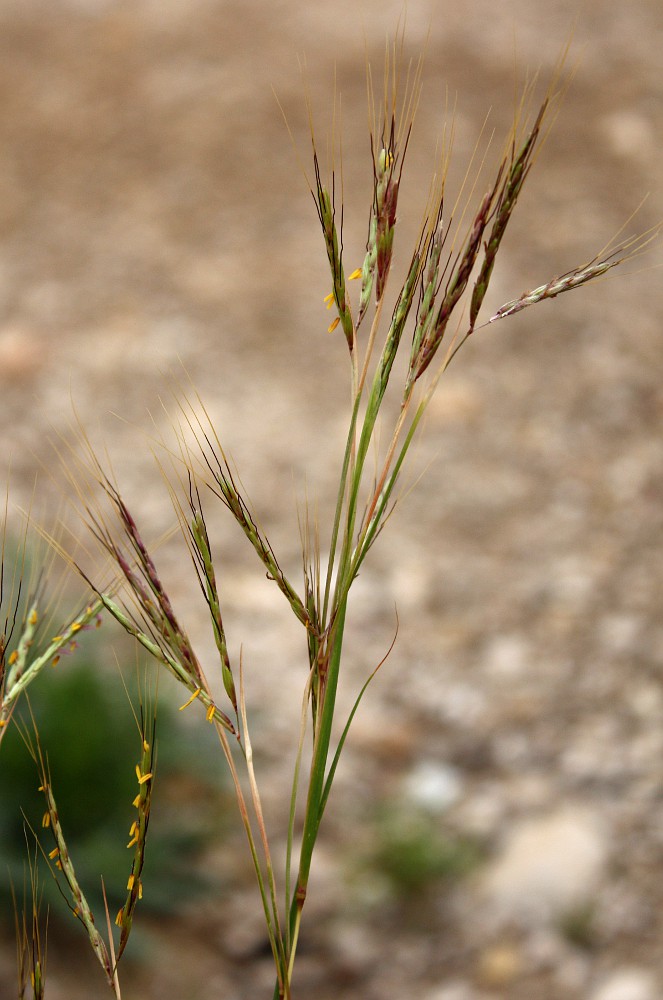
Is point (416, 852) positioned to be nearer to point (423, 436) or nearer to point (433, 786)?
point (433, 786)

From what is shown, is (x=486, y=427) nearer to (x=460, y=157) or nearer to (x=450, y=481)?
(x=450, y=481)

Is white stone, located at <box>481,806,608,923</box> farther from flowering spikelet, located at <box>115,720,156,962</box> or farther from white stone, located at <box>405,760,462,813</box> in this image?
flowering spikelet, located at <box>115,720,156,962</box>

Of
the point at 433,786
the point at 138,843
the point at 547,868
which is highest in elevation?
the point at 433,786

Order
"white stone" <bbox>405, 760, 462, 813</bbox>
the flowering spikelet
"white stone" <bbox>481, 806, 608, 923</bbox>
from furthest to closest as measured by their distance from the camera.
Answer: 1. "white stone" <bbox>405, 760, 462, 813</bbox>
2. "white stone" <bbox>481, 806, 608, 923</bbox>
3. the flowering spikelet

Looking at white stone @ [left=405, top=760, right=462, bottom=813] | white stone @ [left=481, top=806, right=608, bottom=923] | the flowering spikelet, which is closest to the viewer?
the flowering spikelet

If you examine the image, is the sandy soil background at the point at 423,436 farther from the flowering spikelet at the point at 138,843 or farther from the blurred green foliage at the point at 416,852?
the flowering spikelet at the point at 138,843

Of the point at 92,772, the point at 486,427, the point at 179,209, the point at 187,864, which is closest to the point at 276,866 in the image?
the point at 187,864

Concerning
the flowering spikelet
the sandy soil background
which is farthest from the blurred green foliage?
the flowering spikelet

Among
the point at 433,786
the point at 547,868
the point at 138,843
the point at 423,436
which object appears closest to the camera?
Result: the point at 138,843

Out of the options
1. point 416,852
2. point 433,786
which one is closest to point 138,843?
point 416,852
